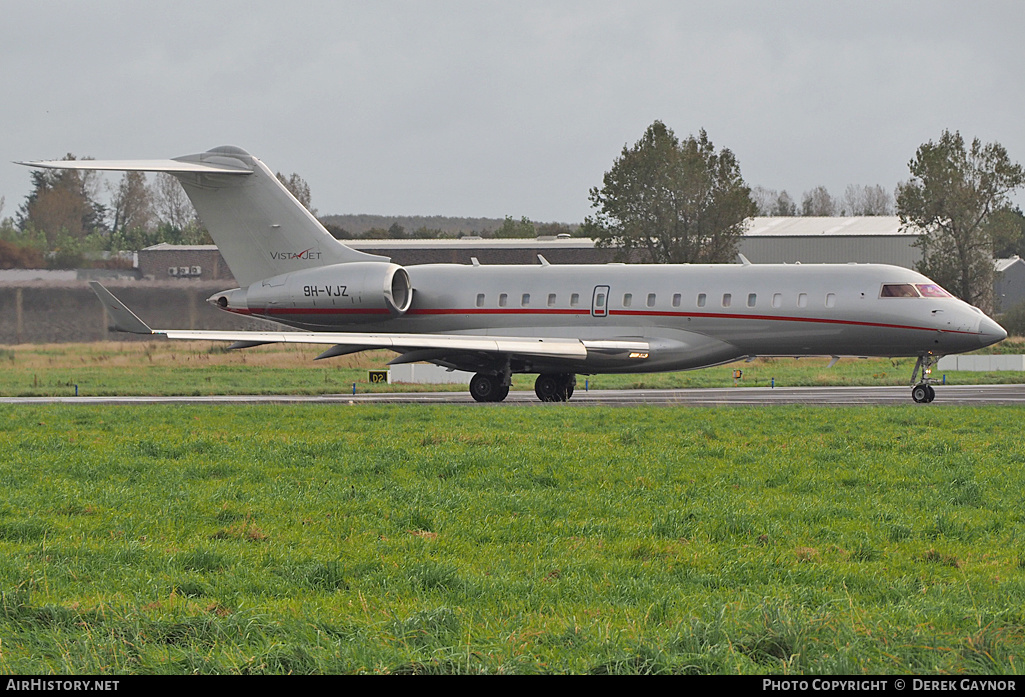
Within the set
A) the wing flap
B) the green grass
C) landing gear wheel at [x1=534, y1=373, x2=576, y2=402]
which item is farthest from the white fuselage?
the green grass

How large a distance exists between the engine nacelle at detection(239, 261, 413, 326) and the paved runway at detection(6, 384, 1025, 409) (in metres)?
2.29

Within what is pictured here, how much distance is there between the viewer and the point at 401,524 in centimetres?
995

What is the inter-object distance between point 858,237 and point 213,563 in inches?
2757

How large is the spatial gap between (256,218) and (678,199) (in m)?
32.9

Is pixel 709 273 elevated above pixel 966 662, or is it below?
above

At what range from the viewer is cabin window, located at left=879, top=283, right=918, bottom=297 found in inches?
1074

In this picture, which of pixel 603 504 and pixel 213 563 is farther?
pixel 603 504

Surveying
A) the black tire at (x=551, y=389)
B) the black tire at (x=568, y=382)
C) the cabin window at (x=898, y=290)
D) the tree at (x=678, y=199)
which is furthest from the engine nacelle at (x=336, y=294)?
the tree at (x=678, y=199)

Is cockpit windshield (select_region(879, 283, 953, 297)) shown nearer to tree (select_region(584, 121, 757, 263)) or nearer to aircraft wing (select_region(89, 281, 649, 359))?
aircraft wing (select_region(89, 281, 649, 359))

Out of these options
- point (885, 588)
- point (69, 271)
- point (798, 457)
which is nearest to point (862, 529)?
point (885, 588)
